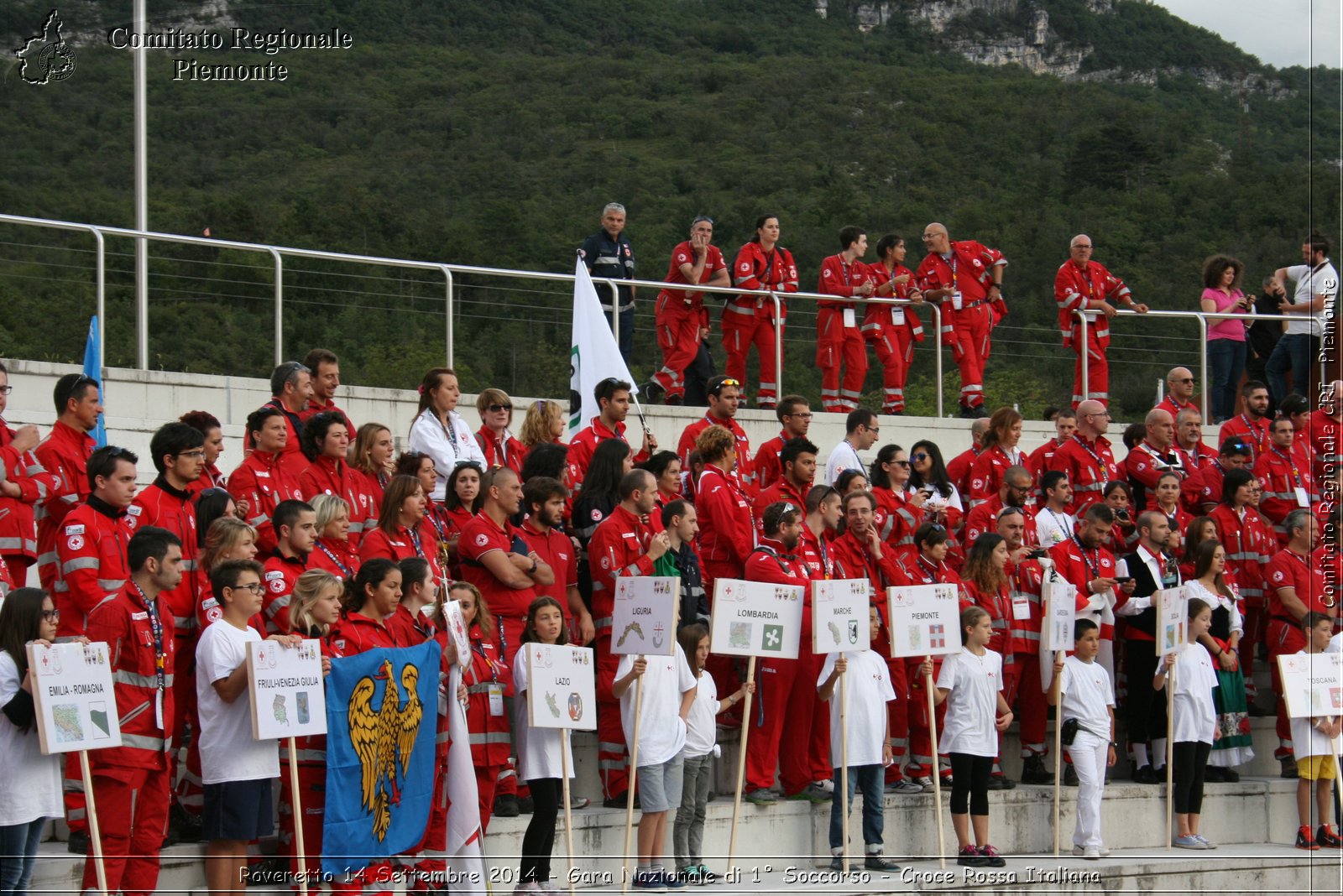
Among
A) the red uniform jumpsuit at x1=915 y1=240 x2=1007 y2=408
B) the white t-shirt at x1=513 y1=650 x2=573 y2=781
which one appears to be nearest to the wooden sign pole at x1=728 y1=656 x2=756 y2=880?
the white t-shirt at x1=513 y1=650 x2=573 y2=781

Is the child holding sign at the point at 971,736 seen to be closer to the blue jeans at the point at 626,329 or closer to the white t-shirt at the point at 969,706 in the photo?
the white t-shirt at the point at 969,706

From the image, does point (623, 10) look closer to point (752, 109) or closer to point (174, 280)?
point (752, 109)

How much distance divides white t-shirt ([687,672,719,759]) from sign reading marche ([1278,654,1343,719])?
5.15 metres

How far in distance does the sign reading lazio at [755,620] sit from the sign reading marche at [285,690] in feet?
9.43

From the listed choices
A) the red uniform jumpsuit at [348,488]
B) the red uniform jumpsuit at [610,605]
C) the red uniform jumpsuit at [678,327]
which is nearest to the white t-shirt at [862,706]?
the red uniform jumpsuit at [610,605]

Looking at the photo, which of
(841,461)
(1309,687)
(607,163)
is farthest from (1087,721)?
(607,163)

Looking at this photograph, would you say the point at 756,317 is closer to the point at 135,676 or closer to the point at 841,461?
the point at 841,461

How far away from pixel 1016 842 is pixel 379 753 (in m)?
5.48

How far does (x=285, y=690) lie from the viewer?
358 inches

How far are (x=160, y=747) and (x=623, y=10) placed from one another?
49.4m

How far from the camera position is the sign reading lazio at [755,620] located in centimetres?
1134

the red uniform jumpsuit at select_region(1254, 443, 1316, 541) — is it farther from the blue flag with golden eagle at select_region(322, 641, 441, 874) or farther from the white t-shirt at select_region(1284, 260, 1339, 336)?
the blue flag with golden eagle at select_region(322, 641, 441, 874)

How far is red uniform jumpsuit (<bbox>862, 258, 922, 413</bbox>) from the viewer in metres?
18.2

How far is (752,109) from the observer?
49656mm
